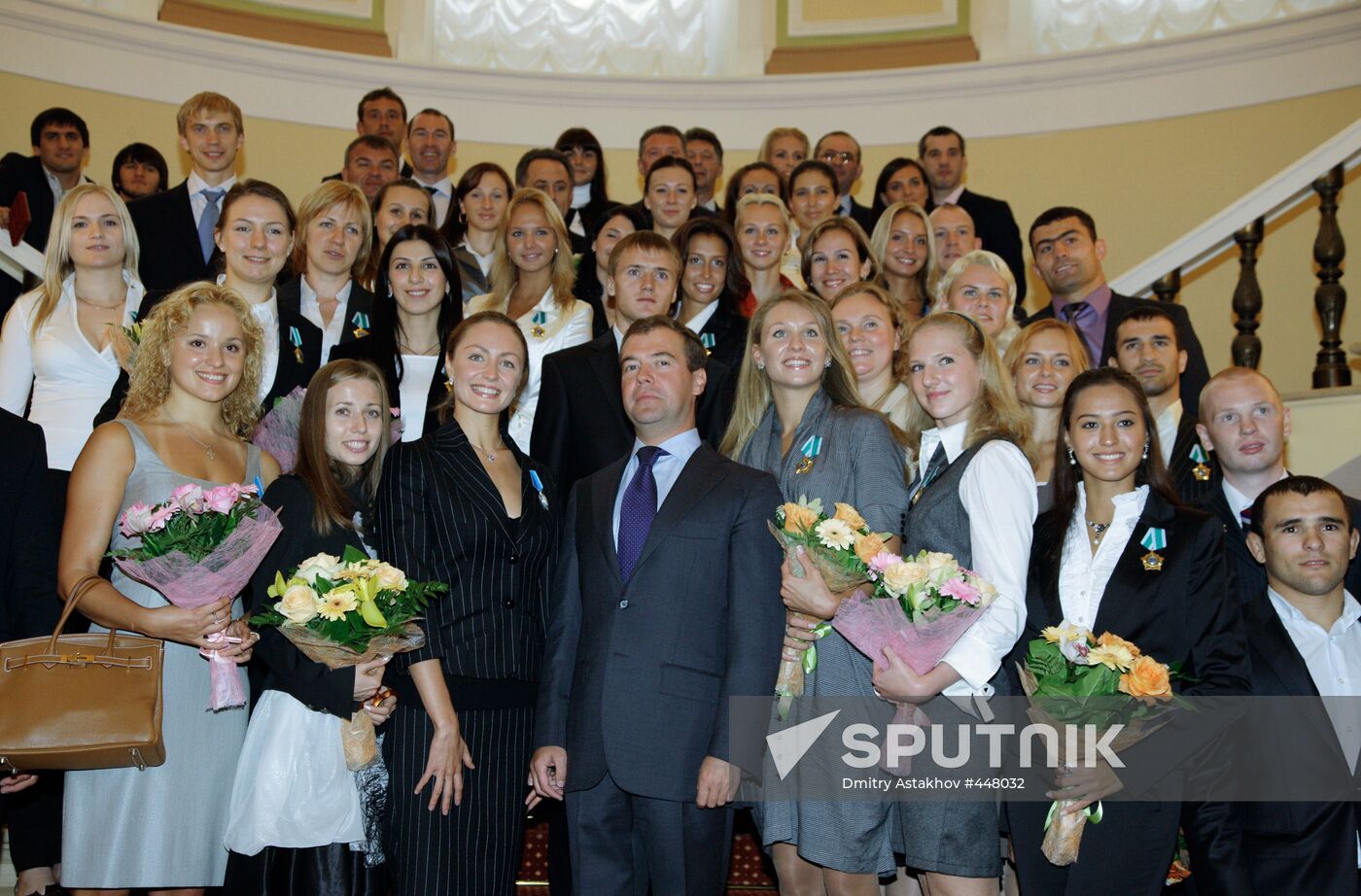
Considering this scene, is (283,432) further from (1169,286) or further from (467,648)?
(1169,286)

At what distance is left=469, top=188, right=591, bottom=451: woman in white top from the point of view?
5.52 meters

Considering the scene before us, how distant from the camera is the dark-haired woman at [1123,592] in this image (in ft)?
11.4

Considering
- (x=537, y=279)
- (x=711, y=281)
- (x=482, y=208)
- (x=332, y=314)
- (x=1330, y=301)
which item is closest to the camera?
(x=332, y=314)

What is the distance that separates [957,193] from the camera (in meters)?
7.40

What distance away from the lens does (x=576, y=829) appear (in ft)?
11.8

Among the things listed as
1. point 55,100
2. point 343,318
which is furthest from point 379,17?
point 343,318

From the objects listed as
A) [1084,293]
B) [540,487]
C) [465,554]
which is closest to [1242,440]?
[1084,293]

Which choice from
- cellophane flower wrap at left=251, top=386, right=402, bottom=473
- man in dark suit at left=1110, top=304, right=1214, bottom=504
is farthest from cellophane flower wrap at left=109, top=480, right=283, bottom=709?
man in dark suit at left=1110, top=304, right=1214, bottom=504

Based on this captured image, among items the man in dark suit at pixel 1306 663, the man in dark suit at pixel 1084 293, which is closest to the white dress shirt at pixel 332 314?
the man in dark suit at pixel 1084 293

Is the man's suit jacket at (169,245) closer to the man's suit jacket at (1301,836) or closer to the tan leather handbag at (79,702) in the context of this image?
the tan leather handbag at (79,702)

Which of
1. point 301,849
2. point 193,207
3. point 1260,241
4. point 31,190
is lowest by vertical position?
point 301,849

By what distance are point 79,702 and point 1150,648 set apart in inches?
108

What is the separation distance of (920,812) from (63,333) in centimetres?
324

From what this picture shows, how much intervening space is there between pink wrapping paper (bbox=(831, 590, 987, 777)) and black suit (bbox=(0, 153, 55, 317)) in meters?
5.14
